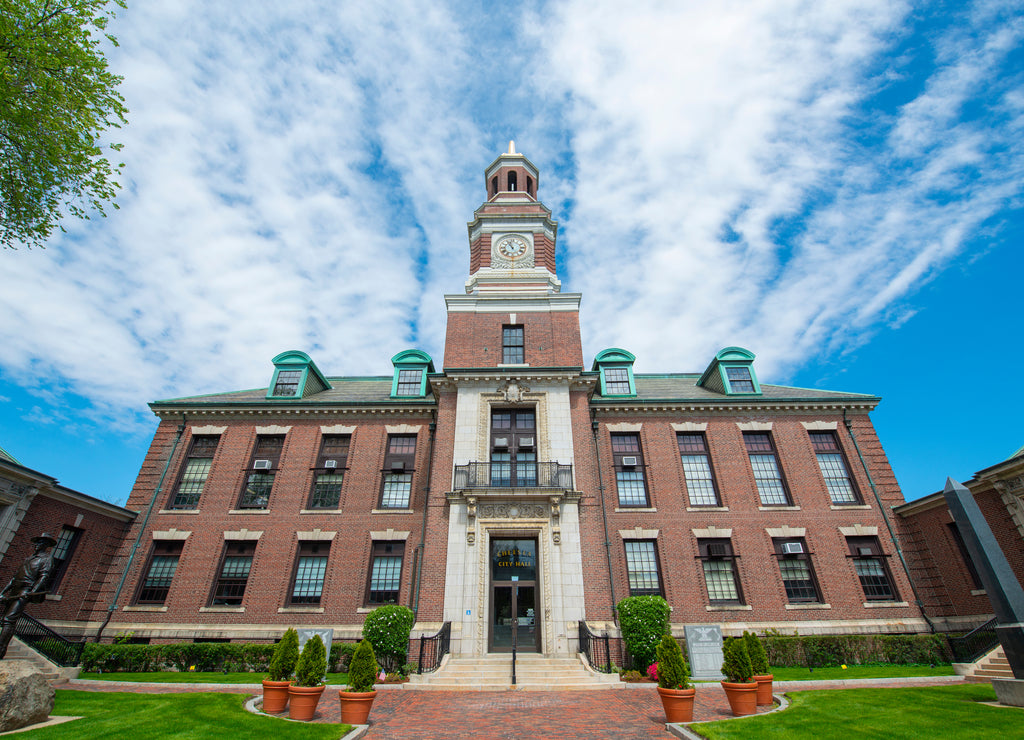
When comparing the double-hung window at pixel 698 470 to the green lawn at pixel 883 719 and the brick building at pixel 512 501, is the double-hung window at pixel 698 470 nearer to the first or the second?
the brick building at pixel 512 501

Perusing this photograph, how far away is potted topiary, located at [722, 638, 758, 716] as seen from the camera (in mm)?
9734

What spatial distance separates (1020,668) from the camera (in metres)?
10.1

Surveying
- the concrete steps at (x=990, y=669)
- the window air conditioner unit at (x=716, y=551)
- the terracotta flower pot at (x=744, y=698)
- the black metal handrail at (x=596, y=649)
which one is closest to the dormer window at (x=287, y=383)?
the black metal handrail at (x=596, y=649)

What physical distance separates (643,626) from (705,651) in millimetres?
1886

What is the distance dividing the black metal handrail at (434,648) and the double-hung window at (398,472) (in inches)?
239

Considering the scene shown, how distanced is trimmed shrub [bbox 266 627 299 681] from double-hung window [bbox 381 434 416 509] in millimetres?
10318

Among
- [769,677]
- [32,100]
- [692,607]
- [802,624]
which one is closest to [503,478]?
[692,607]

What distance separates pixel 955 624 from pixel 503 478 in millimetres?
17874

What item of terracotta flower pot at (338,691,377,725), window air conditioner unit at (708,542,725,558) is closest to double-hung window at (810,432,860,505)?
window air conditioner unit at (708,542,725,558)

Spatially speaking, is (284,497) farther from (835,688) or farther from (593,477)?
(835,688)

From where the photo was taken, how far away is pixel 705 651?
14445 mm

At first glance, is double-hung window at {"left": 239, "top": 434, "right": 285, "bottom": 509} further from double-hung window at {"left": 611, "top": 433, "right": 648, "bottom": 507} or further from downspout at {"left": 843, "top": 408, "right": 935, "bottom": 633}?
downspout at {"left": 843, "top": 408, "right": 935, "bottom": 633}

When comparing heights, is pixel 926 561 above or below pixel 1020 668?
above

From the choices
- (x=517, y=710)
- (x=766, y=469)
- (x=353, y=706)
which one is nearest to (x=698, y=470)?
(x=766, y=469)
